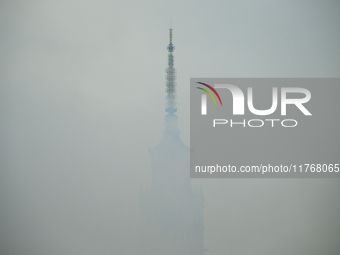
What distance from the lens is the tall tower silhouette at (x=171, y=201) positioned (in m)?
7.27

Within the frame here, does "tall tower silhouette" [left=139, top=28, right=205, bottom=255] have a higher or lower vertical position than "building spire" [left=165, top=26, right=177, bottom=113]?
lower

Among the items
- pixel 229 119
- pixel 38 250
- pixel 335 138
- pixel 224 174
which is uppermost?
pixel 229 119

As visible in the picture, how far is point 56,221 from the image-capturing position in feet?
22.6

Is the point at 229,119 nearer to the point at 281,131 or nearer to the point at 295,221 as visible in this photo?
the point at 281,131

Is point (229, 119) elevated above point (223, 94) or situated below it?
below

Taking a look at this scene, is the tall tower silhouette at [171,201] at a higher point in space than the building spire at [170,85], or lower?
lower

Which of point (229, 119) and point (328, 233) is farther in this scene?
point (328, 233)

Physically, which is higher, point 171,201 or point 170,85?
point 170,85

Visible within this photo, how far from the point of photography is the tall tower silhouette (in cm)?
727

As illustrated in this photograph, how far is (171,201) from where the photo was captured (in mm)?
7379

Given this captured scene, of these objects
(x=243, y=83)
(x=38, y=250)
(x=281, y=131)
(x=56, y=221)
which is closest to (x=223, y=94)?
(x=243, y=83)

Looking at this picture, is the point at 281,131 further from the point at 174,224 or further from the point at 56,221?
the point at 56,221

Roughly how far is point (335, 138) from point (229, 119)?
3.44m

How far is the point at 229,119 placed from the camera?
6.71 meters
